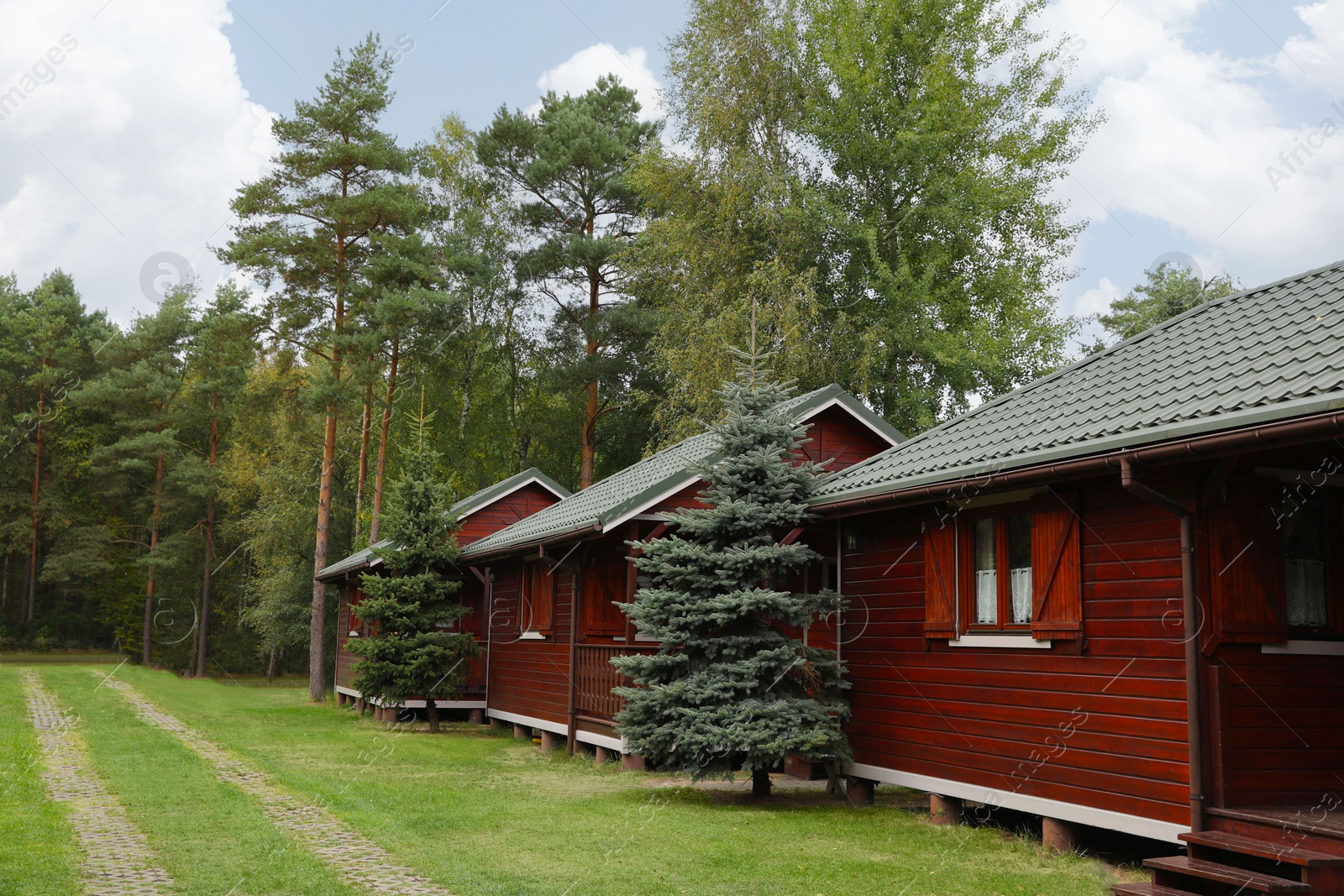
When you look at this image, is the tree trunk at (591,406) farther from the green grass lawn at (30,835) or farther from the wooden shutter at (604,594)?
the green grass lawn at (30,835)

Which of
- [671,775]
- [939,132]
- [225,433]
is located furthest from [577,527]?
[225,433]

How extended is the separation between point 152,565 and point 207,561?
181 centimetres

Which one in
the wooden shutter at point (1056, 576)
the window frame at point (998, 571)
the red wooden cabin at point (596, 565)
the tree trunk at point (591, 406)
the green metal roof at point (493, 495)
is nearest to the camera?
the wooden shutter at point (1056, 576)

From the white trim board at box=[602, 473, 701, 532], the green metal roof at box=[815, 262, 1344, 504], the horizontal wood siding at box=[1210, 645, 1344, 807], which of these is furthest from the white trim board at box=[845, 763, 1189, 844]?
the white trim board at box=[602, 473, 701, 532]

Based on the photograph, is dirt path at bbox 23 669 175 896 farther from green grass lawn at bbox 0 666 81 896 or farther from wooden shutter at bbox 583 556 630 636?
wooden shutter at bbox 583 556 630 636

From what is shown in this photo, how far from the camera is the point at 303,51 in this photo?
981 inches

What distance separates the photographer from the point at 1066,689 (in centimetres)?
801

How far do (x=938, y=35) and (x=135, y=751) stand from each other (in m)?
19.5

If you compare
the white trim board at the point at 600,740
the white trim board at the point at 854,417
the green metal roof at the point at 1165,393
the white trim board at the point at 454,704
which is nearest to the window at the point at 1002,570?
the green metal roof at the point at 1165,393

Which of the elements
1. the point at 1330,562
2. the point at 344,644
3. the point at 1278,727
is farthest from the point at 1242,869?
the point at 344,644

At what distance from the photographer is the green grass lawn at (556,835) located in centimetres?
695

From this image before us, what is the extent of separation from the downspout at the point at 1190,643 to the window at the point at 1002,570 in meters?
1.62

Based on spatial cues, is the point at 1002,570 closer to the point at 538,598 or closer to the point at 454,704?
the point at 538,598

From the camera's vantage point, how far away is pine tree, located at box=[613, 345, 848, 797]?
9.97 m
